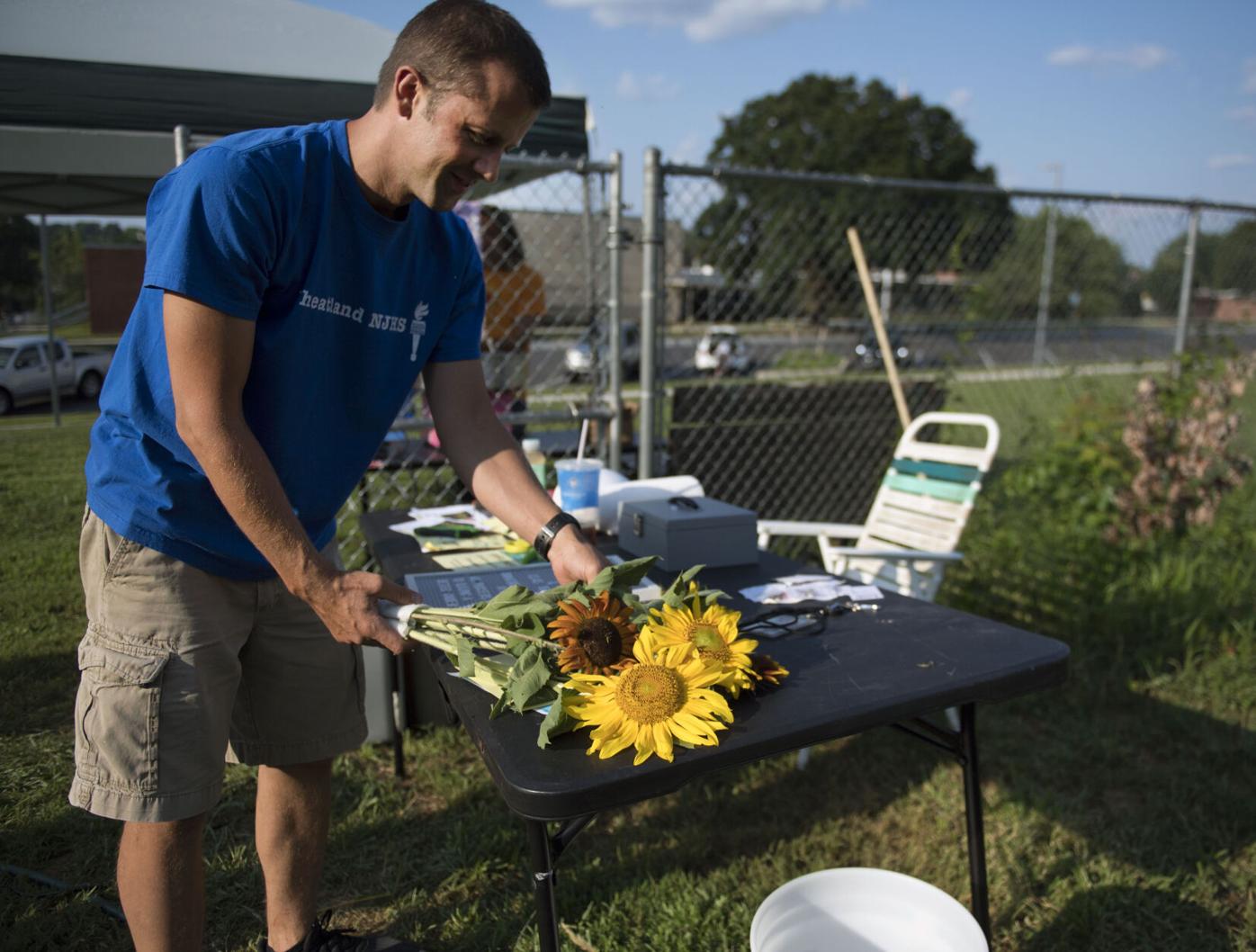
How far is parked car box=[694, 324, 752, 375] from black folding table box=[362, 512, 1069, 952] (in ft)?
11.4

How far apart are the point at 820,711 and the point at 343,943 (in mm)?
1248

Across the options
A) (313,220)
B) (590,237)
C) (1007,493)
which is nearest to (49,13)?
(590,237)

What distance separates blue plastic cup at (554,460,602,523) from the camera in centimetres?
261

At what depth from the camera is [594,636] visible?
56.2 inches

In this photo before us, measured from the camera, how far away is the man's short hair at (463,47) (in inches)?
59.0

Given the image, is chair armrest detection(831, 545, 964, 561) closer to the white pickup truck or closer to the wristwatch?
the wristwatch

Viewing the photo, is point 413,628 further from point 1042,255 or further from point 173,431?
point 1042,255

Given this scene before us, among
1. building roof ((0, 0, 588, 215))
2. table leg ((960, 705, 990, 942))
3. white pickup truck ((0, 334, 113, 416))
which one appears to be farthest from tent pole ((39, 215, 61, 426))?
table leg ((960, 705, 990, 942))

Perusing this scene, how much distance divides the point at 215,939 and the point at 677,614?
64.8 inches

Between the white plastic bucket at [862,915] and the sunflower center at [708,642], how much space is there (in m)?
0.57

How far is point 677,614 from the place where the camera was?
4.93 ft

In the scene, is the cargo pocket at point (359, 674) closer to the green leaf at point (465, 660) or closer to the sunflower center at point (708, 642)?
the green leaf at point (465, 660)

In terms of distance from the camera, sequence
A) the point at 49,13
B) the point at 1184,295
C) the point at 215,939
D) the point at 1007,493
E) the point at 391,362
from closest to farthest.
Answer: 1. the point at 391,362
2. the point at 215,939
3. the point at 49,13
4. the point at 1007,493
5. the point at 1184,295

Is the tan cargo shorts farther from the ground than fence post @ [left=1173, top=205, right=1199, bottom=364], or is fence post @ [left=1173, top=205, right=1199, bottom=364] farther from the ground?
fence post @ [left=1173, top=205, right=1199, bottom=364]
